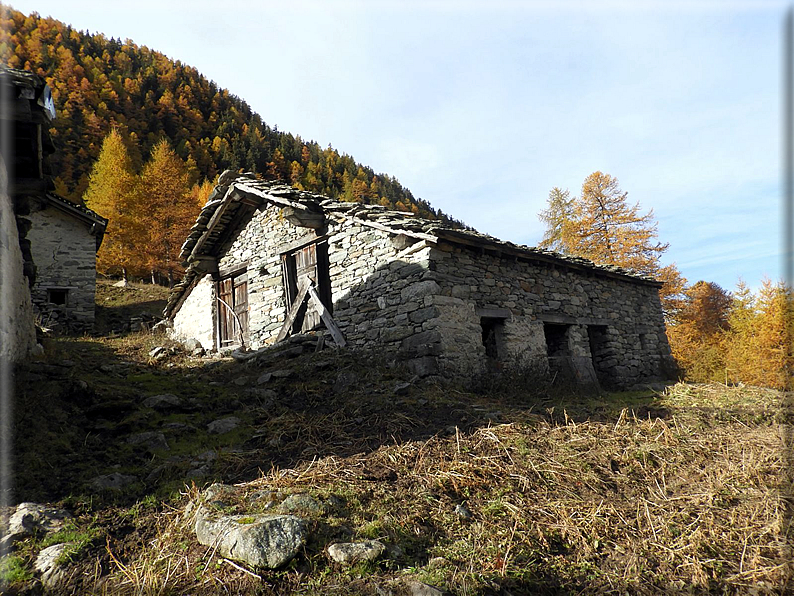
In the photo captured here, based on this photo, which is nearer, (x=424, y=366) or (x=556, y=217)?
(x=424, y=366)

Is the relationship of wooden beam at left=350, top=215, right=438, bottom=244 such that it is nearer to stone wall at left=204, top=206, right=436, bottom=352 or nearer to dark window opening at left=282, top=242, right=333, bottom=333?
stone wall at left=204, top=206, right=436, bottom=352

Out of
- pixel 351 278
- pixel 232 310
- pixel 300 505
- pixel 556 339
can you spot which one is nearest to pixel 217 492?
pixel 300 505

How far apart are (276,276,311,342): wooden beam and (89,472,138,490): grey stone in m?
6.74

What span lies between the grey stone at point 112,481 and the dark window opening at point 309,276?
638 cm

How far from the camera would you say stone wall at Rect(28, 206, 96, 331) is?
16062 millimetres

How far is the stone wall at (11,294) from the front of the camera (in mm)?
4973

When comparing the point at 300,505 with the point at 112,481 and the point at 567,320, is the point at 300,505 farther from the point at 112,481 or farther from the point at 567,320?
the point at 567,320

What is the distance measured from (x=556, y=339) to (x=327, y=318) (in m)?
5.60

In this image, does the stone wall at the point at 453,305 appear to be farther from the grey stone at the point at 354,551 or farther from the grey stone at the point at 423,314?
the grey stone at the point at 354,551

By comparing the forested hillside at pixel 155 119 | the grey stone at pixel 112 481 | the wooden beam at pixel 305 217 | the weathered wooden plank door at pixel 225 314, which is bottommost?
the grey stone at pixel 112 481

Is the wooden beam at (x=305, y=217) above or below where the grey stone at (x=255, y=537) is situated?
above

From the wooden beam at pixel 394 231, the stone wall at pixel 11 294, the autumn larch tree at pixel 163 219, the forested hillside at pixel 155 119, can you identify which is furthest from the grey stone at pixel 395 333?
the forested hillside at pixel 155 119

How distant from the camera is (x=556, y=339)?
437 inches

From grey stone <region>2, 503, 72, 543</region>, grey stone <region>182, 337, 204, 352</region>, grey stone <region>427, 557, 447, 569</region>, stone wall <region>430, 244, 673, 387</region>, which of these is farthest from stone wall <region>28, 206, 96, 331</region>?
grey stone <region>427, 557, 447, 569</region>
